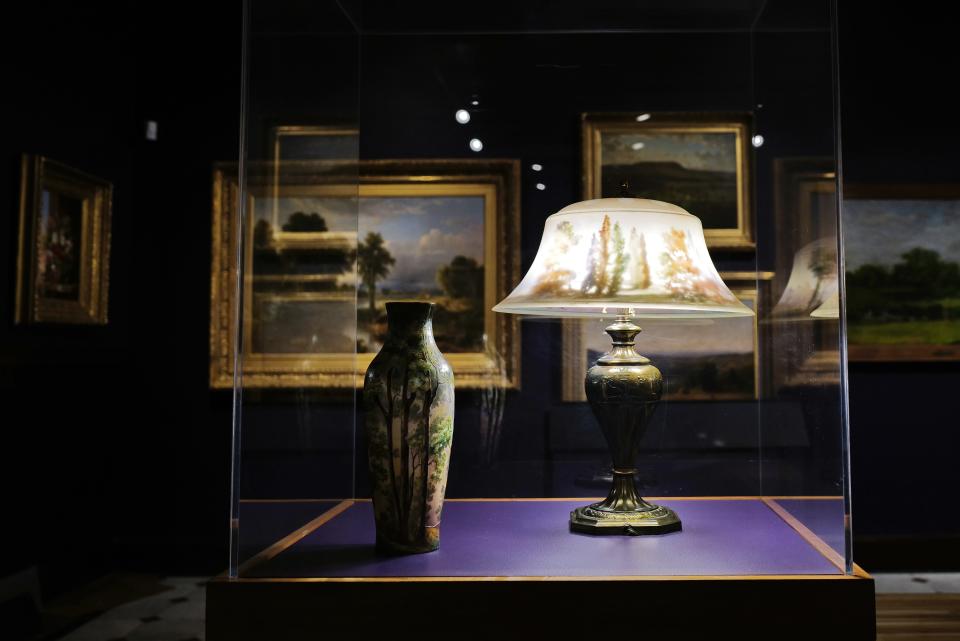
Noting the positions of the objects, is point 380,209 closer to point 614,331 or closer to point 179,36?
point 614,331

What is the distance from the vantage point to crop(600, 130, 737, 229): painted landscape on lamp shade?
2.11 m

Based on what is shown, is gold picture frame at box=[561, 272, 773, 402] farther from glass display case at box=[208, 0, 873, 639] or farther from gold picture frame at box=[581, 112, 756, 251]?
gold picture frame at box=[581, 112, 756, 251]

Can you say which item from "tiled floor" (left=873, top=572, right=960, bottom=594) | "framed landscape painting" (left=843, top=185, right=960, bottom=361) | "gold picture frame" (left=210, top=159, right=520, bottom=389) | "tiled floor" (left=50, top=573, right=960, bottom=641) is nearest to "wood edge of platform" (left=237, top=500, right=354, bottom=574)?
"gold picture frame" (left=210, top=159, right=520, bottom=389)

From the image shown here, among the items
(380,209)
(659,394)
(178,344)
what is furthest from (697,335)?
(178,344)

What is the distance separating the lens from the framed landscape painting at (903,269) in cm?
339

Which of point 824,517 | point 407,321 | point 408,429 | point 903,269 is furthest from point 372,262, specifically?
→ point 903,269

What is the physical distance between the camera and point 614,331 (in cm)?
168

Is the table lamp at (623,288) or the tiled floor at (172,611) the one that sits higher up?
the table lamp at (623,288)

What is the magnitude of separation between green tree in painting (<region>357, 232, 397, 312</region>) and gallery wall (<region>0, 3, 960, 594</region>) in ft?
5.08

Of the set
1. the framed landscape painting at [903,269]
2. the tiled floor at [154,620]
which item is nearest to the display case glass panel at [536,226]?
the tiled floor at [154,620]

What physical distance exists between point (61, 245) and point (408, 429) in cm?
232

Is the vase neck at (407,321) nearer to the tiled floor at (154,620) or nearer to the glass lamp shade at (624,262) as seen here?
the glass lamp shade at (624,262)

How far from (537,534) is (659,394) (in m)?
0.38

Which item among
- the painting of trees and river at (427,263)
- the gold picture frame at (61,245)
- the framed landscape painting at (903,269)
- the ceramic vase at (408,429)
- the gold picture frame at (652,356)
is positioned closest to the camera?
the ceramic vase at (408,429)
